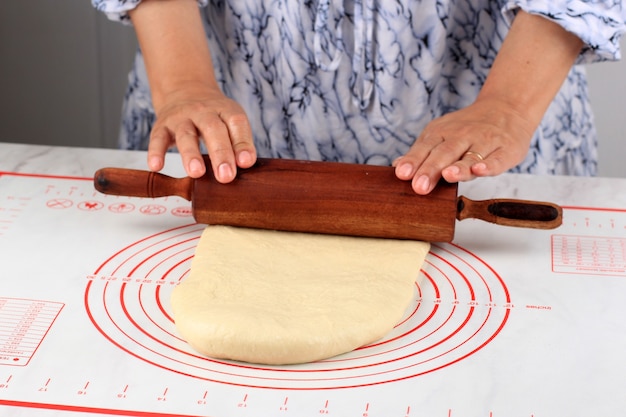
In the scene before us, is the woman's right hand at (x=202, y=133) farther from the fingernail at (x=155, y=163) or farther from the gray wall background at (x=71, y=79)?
the gray wall background at (x=71, y=79)

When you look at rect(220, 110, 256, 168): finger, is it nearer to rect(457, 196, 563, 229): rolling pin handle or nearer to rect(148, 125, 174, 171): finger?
rect(148, 125, 174, 171): finger

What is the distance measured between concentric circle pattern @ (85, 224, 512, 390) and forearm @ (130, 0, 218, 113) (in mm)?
278

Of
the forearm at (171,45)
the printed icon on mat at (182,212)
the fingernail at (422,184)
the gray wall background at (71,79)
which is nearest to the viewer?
the fingernail at (422,184)

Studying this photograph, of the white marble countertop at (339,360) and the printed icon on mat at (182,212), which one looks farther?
the printed icon on mat at (182,212)

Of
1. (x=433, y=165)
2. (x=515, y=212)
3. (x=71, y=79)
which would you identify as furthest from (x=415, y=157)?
(x=71, y=79)

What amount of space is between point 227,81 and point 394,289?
0.64 metres

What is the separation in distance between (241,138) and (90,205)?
0.23 metres

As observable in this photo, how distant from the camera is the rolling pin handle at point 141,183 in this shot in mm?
1032

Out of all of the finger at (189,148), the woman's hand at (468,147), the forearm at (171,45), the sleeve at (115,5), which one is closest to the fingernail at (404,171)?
the woman's hand at (468,147)

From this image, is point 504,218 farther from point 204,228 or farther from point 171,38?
point 171,38

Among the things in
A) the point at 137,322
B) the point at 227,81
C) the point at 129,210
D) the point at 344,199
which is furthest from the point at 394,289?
the point at 227,81

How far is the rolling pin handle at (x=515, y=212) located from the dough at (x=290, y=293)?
69mm

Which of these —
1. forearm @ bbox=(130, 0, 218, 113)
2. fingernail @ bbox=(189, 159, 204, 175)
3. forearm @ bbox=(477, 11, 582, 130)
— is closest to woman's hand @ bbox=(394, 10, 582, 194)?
forearm @ bbox=(477, 11, 582, 130)

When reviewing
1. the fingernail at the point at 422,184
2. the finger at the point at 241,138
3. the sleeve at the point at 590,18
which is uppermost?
the sleeve at the point at 590,18
